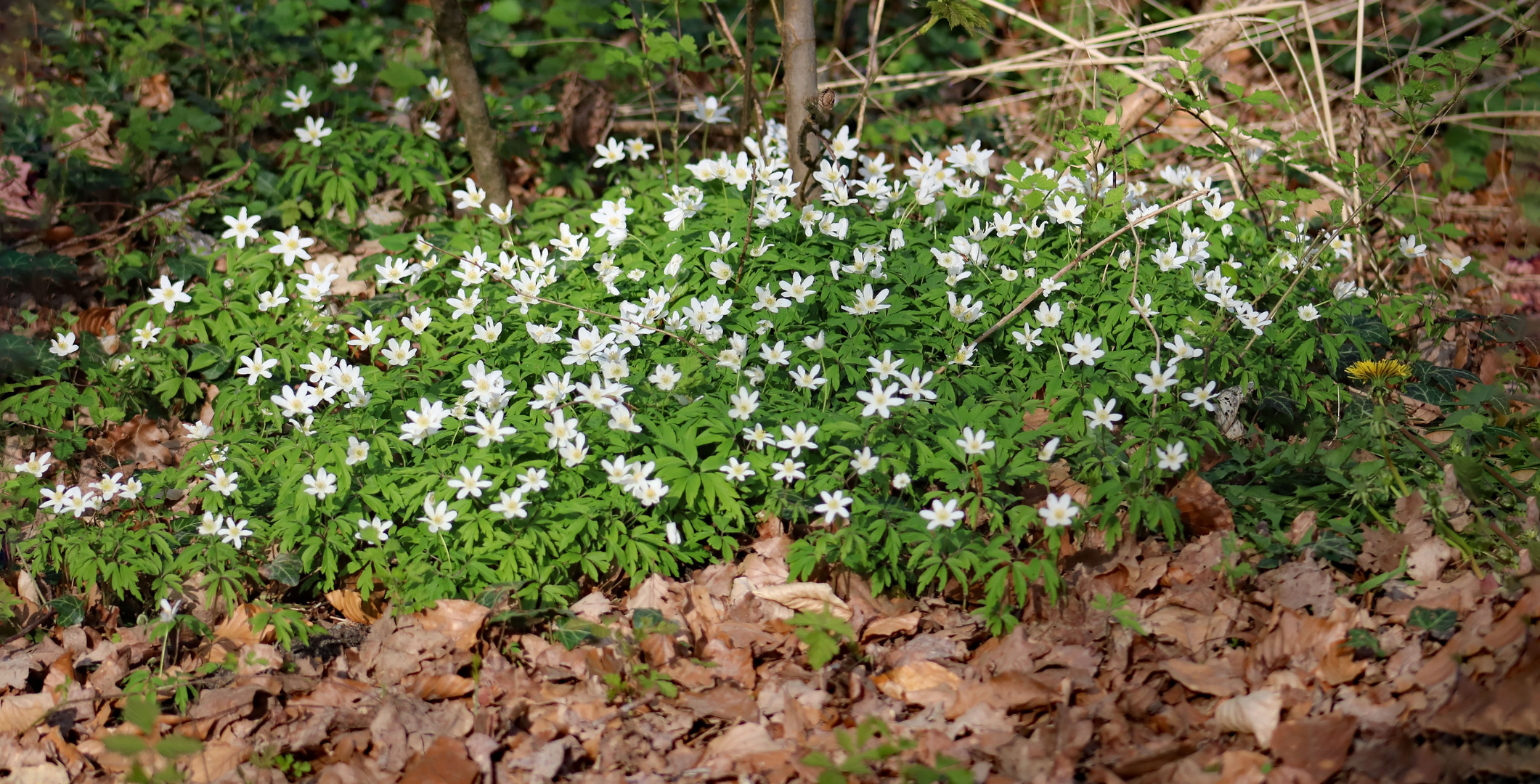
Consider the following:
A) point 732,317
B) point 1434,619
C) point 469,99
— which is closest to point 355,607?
point 732,317

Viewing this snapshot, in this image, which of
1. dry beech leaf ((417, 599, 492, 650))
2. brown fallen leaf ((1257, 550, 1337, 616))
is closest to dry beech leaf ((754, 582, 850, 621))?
dry beech leaf ((417, 599, 492, 650))

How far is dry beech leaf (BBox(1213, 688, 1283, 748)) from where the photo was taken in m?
2.30

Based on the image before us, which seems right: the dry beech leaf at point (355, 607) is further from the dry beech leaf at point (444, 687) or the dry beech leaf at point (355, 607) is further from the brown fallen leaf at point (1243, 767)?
the brown fallen leaf at point (1243, 767)

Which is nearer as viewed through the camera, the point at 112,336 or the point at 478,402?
the point at 478,402

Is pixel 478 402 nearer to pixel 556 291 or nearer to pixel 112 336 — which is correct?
pixel 556 291

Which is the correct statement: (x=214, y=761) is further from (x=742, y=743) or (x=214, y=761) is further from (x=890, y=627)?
(x=890, y=627)

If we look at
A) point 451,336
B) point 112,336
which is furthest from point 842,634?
point 112,336

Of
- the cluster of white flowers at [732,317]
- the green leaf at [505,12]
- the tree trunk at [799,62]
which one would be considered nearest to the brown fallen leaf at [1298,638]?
the cluster of white flowers at [732,317]

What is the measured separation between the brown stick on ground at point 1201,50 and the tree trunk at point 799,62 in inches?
60.2

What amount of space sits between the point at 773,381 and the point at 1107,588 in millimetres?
1192

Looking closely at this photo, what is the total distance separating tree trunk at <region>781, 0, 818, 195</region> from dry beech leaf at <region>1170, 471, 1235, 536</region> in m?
1.94

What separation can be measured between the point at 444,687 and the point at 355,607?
0.56 meters

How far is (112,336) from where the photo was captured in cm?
403

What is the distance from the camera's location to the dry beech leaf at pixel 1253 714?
2299 millimetres
